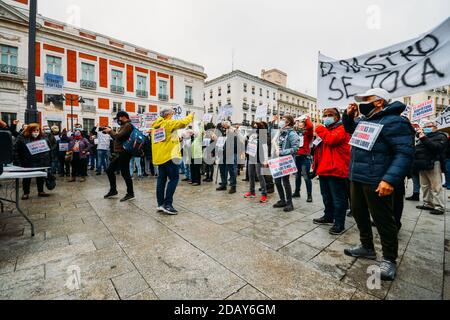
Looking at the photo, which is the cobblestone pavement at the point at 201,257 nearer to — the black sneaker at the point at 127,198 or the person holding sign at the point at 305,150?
the black sneaker at the point at 127,198

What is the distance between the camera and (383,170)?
7.50 ft

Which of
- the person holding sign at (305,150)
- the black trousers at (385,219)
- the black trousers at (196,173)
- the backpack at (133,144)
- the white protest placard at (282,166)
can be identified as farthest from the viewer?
the black trousers at (196,173)

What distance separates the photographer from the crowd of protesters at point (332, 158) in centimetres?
226

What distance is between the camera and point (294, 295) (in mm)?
1884

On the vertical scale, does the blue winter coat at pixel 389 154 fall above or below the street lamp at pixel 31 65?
below

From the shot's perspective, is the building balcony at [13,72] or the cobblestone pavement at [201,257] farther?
the building balcony at [13,72]

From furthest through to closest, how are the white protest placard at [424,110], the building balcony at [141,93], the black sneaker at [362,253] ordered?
the building balcony at [141,93] < the white protest placard at [424,110] < the black sneaker at [362,253]

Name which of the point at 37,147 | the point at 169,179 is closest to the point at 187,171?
the point at 169,179

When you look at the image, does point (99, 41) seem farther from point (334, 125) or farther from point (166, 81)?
point (334, 125)

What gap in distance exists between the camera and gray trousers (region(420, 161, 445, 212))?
4641 mm

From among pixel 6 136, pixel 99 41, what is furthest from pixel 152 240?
pixel 99 41

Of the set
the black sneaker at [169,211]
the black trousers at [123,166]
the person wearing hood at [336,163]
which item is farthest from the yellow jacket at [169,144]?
the person wearing hood at [336,163]

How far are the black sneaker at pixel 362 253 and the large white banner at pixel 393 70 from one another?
2112 mm
